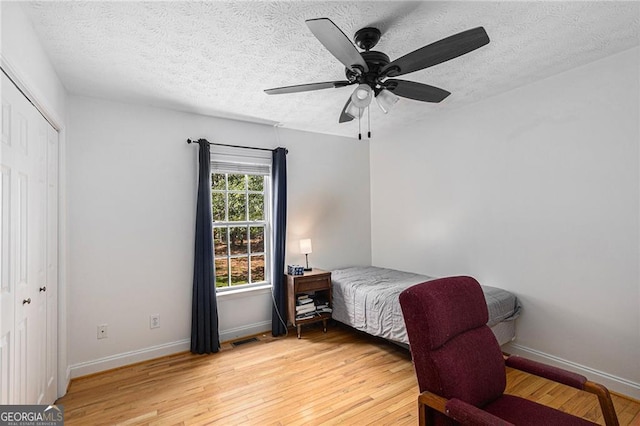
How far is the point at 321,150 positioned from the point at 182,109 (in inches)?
69.9

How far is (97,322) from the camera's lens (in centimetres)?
295

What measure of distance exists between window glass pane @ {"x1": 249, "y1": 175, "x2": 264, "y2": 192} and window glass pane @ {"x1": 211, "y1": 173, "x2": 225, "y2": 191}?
341mm

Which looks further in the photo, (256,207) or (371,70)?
(256,207)

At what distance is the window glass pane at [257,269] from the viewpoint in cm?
394

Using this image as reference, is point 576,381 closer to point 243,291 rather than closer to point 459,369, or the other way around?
point 459,369

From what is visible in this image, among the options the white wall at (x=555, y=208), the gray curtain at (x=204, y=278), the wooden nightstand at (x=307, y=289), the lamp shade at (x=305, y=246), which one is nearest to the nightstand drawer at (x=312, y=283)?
the wooden nightstand at (x=307, y=289)

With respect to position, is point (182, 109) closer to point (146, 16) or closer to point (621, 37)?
point (146, 16)

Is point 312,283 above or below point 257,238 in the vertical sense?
below

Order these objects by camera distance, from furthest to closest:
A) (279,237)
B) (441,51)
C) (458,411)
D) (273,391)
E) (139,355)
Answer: (279,237), (139,355), (273,391), (441,51), (458,411)

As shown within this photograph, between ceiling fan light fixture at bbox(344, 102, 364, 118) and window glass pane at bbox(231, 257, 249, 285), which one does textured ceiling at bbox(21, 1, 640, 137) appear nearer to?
ceiling fan light fixture at bbox(344, 102, 364, 118)

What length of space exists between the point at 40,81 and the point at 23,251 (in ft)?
3.45

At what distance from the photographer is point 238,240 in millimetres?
3840

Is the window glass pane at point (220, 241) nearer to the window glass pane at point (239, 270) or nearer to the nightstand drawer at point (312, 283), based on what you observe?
the window glass pane at point (239, 270)

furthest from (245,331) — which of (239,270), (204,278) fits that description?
(204,278)
